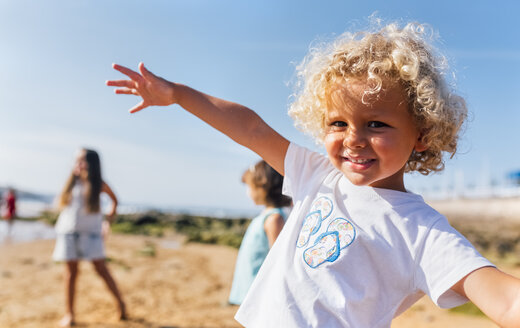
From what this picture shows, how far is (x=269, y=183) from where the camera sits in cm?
406

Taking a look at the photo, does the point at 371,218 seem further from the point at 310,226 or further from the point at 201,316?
the point at 201,316

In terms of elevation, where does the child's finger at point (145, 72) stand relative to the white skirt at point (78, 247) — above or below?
above

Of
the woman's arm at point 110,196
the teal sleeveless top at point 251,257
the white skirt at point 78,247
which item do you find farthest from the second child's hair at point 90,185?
the teal sleeveless top at point 251,257

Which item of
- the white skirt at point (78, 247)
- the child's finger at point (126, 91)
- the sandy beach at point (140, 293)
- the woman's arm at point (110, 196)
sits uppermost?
the child's finger at point (126, 91)

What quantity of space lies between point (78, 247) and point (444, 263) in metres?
5.18

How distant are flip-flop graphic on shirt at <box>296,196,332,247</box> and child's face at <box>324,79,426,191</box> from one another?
0.19 meters

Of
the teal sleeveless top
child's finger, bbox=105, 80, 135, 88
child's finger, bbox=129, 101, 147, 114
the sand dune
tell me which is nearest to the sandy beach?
the sand dune

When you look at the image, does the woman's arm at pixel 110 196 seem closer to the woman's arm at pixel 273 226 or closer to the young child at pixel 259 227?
the young child at pixel 259 227

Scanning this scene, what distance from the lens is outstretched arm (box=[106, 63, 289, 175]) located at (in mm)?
2029

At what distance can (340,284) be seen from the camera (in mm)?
1615

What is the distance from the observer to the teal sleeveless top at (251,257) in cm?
376

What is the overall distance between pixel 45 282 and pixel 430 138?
7680 mm

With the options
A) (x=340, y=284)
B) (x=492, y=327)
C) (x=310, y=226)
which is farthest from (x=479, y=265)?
(x=492, y=327)

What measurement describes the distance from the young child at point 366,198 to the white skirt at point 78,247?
4.24 m
